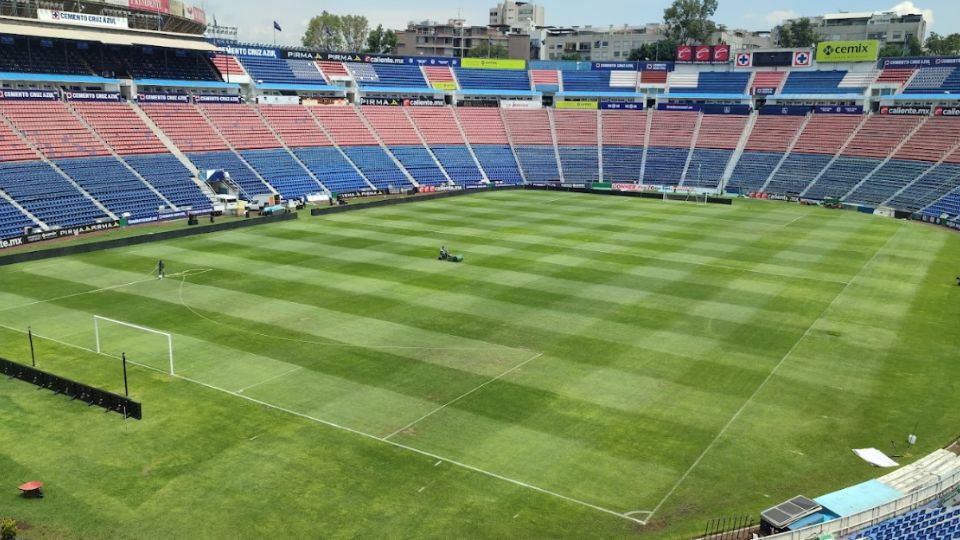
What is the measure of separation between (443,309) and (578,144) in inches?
2693

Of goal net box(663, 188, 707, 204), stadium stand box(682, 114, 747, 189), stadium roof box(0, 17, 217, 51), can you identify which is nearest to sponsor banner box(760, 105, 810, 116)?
stadium stand box(682, 114, 747, 189)

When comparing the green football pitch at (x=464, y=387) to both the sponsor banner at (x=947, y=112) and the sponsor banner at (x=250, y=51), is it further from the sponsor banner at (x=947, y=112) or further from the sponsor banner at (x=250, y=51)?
the sponsor banner at (x=250, y=51)

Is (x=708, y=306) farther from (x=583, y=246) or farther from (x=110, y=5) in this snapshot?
(x=110, y=5)

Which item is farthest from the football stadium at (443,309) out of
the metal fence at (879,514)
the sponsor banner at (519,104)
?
the sponsor banner at (519,104)

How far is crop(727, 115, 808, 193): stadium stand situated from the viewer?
288ft

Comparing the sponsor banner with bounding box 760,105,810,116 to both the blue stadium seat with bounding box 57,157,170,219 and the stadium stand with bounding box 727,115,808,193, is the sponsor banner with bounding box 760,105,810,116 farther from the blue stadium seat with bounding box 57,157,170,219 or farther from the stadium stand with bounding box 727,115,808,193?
the blue stadium seat with bounding box 57,157,170,219

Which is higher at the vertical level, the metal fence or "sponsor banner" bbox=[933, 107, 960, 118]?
"sponsor banner" bbox=[933, 107, 960, 118]

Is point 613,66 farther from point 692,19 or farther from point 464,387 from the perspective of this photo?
point 464,387

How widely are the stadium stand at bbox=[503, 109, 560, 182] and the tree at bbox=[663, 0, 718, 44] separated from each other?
69.8 meters

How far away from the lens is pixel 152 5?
2997 inches

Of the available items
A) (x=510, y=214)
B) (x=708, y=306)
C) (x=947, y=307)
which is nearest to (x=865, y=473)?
(x=708, y=306)

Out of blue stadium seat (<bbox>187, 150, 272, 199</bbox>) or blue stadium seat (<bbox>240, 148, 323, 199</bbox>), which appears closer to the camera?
blue stadium seat (<bbox>187, 150, 272, 199</bbox>)

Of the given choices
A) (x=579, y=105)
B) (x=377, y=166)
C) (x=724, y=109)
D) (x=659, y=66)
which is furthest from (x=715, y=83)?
(x=377, y=166)

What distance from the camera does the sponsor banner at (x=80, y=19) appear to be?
227ft
